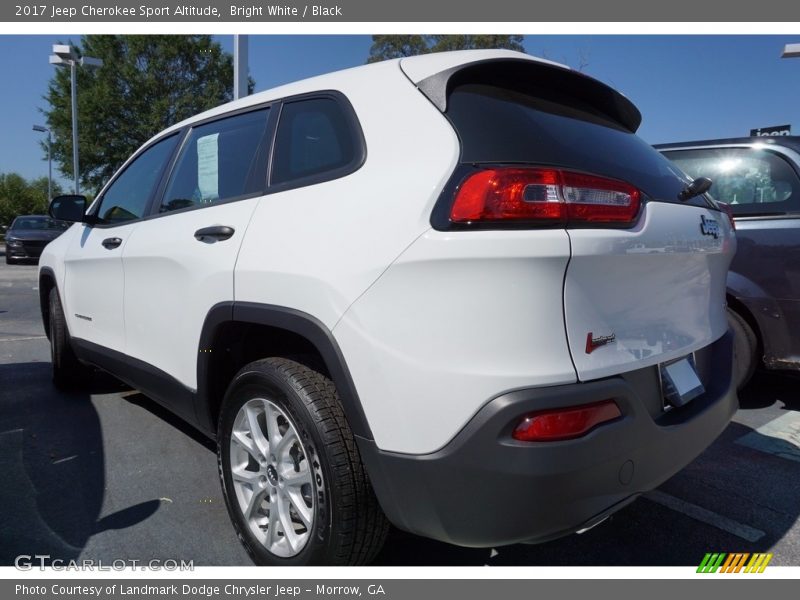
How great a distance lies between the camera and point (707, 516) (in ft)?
8.77

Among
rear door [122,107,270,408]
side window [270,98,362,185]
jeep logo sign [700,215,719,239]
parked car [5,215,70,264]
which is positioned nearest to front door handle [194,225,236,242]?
rear door [122,107,270,408]

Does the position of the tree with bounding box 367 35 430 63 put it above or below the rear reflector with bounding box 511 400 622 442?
above

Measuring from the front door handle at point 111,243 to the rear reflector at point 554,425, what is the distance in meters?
2.65

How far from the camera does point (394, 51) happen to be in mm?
27188

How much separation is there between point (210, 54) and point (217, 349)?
32.5 m

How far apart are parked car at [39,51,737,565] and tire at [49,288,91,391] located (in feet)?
7.32

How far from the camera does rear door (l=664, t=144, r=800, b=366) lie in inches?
146

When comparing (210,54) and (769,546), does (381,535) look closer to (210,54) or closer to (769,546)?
(769,546)

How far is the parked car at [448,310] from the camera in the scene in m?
1.59

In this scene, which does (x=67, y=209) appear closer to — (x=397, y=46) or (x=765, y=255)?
(x=765, y=255)

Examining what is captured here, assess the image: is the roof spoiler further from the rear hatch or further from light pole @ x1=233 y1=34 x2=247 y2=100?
light pole @ x1=233 y1=34 x2=247 y2=100

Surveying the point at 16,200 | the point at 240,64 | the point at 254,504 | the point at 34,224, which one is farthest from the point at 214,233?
the point at 16,200

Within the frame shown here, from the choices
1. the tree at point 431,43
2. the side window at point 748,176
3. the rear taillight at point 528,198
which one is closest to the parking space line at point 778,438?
the side window at point 748,176

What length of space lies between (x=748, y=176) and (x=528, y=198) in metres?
3.29
